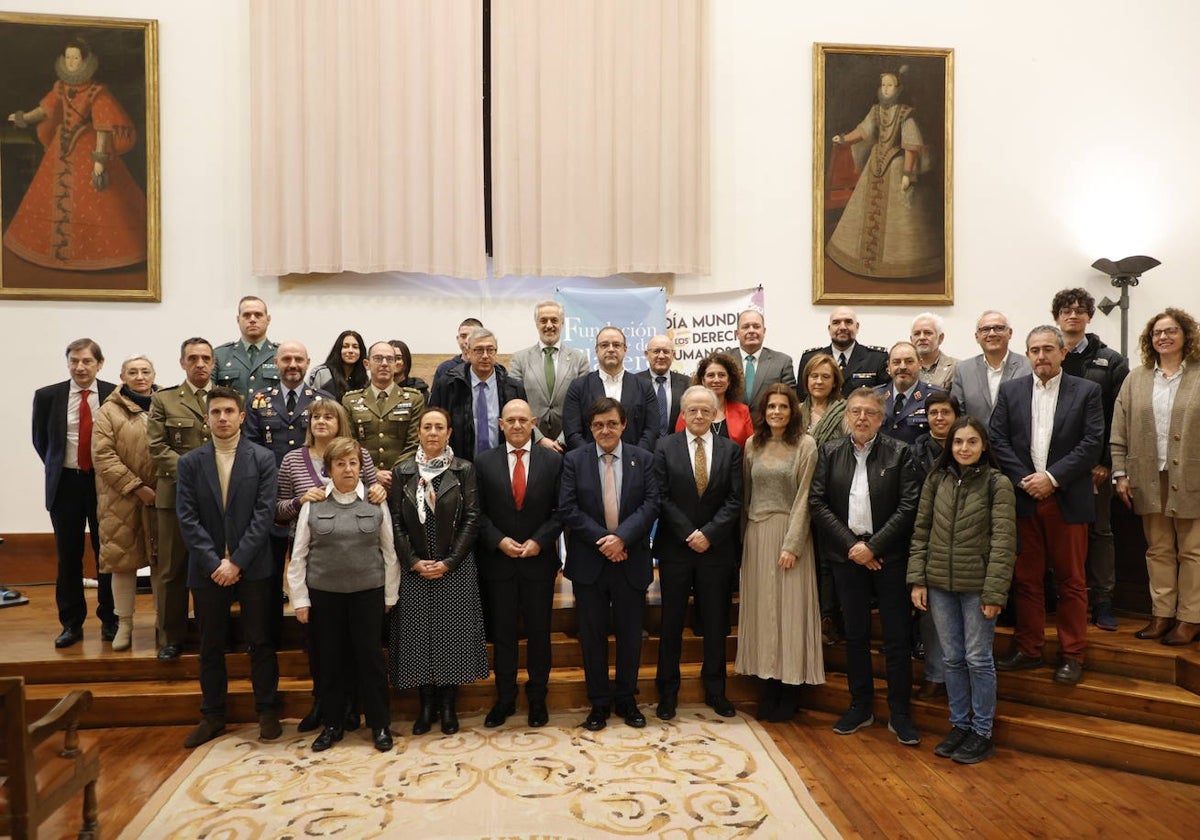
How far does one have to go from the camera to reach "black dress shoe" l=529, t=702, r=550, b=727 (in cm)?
425

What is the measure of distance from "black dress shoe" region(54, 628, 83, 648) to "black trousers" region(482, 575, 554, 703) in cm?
242

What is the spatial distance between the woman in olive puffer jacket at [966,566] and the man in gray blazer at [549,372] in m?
1.99

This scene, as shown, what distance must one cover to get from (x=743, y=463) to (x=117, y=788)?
307 cm

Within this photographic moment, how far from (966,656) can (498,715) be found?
2149 mm

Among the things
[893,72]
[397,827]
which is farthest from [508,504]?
[893,72]

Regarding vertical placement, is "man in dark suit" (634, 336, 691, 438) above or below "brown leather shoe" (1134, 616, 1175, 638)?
above

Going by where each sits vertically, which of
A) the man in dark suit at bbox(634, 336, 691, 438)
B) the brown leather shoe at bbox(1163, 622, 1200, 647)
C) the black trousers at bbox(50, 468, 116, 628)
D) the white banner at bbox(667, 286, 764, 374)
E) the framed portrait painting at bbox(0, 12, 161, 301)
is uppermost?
the framed portrait painting at bbox(0, 12, 161, 301)

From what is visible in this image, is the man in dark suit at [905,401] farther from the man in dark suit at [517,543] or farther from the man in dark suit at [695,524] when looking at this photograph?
the man in dark suit at [517,543]

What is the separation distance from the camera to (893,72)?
24.3 feet

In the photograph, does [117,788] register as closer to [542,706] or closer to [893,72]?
[542,706]

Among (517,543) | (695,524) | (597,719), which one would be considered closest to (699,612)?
(695,524)

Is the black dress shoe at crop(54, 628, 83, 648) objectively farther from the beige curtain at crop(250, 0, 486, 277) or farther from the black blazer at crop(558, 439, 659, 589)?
the beige curtain at crop(250, 0, 486, 277)

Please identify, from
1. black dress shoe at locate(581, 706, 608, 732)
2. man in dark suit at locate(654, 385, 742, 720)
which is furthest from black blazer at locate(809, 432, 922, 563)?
black dress shoe at locate(581, 706, 608, 732)

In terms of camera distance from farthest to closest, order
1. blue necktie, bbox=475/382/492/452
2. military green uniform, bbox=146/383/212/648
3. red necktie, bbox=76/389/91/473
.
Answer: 1. red necktie, bbox=76/389/91/473
2. blue necktie, bbox=475/382/492/452
3. military green uniform, bbox=146/383/212/648
